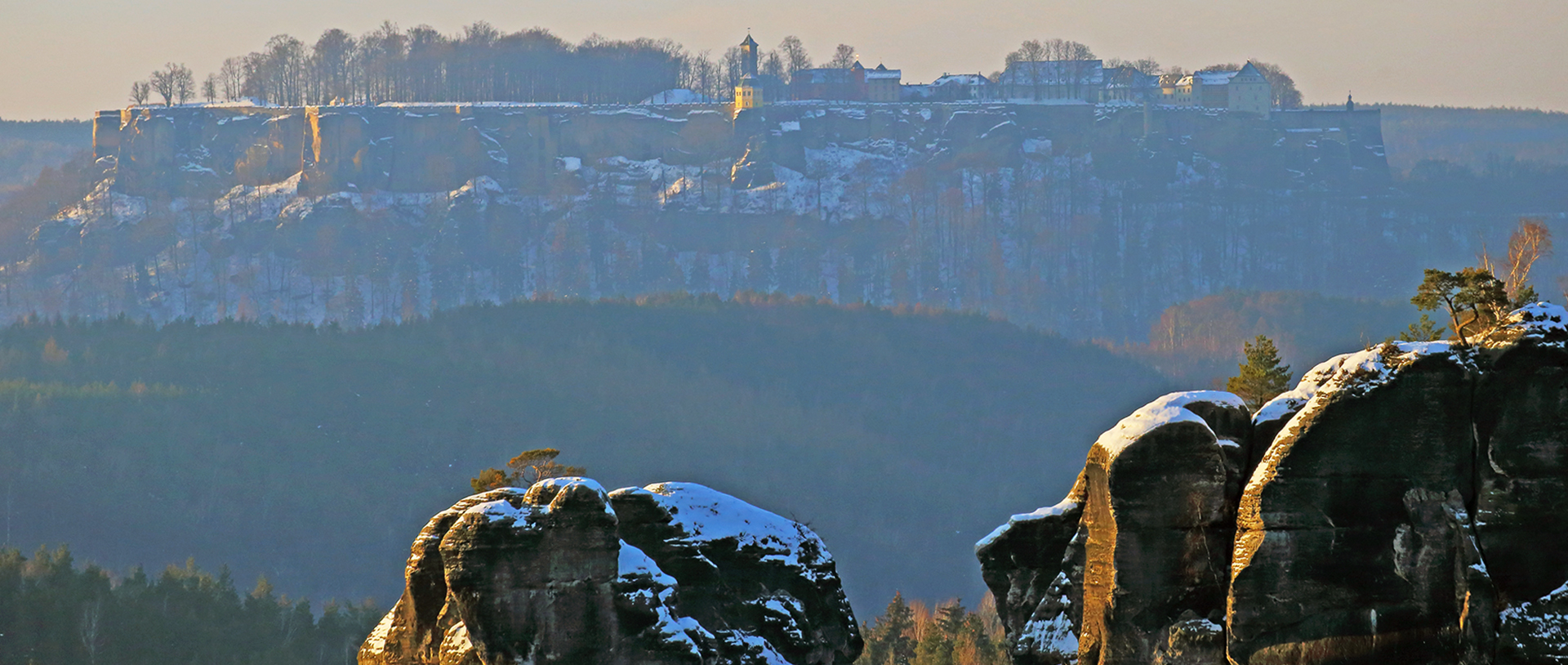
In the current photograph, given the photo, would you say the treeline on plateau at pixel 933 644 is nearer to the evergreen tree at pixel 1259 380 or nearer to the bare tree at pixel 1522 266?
the evergreen tree at pixel 1259 380

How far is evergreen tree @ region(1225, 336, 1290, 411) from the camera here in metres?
50.0

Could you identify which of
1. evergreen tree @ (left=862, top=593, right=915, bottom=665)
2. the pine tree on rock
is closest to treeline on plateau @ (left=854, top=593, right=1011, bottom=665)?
evergreen tree @ (left=862, top=593, right=915, bottom=665)

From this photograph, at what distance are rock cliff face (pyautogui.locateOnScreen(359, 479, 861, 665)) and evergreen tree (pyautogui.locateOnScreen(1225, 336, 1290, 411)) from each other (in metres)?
12.9

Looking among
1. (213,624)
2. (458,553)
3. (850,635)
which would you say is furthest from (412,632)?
(213,624)

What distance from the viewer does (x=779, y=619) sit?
139 ft

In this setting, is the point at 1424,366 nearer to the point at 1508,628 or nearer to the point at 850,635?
the point at 1508,628

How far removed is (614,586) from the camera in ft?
125

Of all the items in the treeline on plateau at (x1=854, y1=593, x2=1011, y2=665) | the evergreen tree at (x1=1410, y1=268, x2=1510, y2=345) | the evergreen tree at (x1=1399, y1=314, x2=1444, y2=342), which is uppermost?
the evergreen tree at (x1=1410, y1=268, x2=1510, y2=345)

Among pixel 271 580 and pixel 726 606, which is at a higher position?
pixel 726 606

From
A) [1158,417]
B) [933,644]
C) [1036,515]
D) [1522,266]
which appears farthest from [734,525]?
[933,644]

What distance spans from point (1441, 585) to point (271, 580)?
171 meters

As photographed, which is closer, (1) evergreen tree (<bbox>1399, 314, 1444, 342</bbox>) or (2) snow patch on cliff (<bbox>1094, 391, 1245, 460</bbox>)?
(2) snow patch on cliff (<bbox>1094, 391, 1245, 460</bbox>)

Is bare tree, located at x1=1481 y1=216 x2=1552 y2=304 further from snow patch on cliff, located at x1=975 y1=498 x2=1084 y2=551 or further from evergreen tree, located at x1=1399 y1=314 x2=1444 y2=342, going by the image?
snow patch on cliff, located at x1=975 y1=498 x2=1084 y2=551

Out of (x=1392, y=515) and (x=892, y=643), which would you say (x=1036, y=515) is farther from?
(x=892, y=643)
